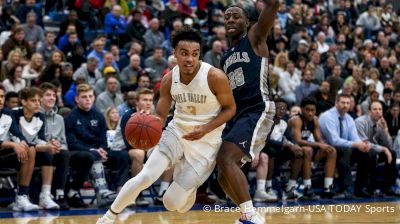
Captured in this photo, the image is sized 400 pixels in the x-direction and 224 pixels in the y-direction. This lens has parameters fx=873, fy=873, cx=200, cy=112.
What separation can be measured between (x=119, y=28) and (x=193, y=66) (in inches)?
414

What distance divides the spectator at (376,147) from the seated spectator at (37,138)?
5.09 m

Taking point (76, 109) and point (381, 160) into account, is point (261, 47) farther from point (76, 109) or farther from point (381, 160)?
point (381, 160)

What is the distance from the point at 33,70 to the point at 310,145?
14.6 feet

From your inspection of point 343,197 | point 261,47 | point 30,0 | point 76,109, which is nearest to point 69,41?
point 30,0

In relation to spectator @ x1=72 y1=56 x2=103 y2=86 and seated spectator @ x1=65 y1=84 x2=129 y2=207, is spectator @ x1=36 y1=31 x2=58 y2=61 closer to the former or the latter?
spectator @ x1=72 y1=56 x2=103 y2=86

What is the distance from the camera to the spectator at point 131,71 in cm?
1470

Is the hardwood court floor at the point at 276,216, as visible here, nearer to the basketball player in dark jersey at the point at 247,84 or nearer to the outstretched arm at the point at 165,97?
the basketball player in dark jersey at the point at 247,84

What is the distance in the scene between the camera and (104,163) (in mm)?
11719

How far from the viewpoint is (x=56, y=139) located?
11266 millimetres

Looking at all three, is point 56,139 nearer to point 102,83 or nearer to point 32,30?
point 102,83

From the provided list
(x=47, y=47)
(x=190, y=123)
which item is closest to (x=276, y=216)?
(x=190, y=123)

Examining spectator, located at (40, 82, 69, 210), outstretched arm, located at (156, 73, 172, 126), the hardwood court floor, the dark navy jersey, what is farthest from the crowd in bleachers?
A: the dark navy jersey

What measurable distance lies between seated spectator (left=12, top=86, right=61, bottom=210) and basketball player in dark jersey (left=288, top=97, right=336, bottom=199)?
12.5 feet

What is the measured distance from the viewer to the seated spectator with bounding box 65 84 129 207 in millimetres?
11219
